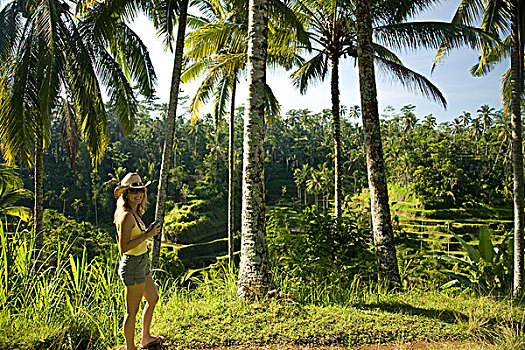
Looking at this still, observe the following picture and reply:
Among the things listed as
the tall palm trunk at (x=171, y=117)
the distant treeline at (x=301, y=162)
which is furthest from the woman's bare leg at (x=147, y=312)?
the distant treeline at (x=301, y=162)

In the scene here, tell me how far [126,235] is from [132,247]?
0.32ft

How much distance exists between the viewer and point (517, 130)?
592 cm

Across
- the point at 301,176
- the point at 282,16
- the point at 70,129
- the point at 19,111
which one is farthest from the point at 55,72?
the point at 301,176

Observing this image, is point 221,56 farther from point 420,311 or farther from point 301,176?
point 301,176

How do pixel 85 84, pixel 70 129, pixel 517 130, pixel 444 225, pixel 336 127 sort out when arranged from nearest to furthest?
pixel 517 130 → pixel 85 84 → pixel 70 129 → pixel 336 127 → pixel 444 225

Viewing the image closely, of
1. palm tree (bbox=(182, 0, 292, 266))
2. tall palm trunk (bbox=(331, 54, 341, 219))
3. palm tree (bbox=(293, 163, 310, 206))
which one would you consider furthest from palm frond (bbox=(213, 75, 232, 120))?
palm tree (bbox=(293, 163, 310, 206))

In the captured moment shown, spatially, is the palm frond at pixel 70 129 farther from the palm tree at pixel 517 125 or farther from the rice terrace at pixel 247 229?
the palm tree at pixel 517 125

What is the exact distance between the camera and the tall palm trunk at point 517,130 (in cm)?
579

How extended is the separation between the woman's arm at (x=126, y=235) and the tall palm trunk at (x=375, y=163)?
3404mm

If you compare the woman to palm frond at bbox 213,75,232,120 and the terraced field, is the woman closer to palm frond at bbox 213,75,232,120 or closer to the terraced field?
palm frond at bbox 213,75,232,120

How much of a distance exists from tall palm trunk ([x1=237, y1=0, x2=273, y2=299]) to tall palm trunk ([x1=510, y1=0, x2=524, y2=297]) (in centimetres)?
429

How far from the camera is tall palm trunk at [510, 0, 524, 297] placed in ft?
19.0

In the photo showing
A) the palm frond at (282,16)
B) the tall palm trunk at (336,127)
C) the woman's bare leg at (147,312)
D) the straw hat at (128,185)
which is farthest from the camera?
the tall palm trunk at (336,127)

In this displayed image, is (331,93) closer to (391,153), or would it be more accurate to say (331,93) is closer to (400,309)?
(400,309)
